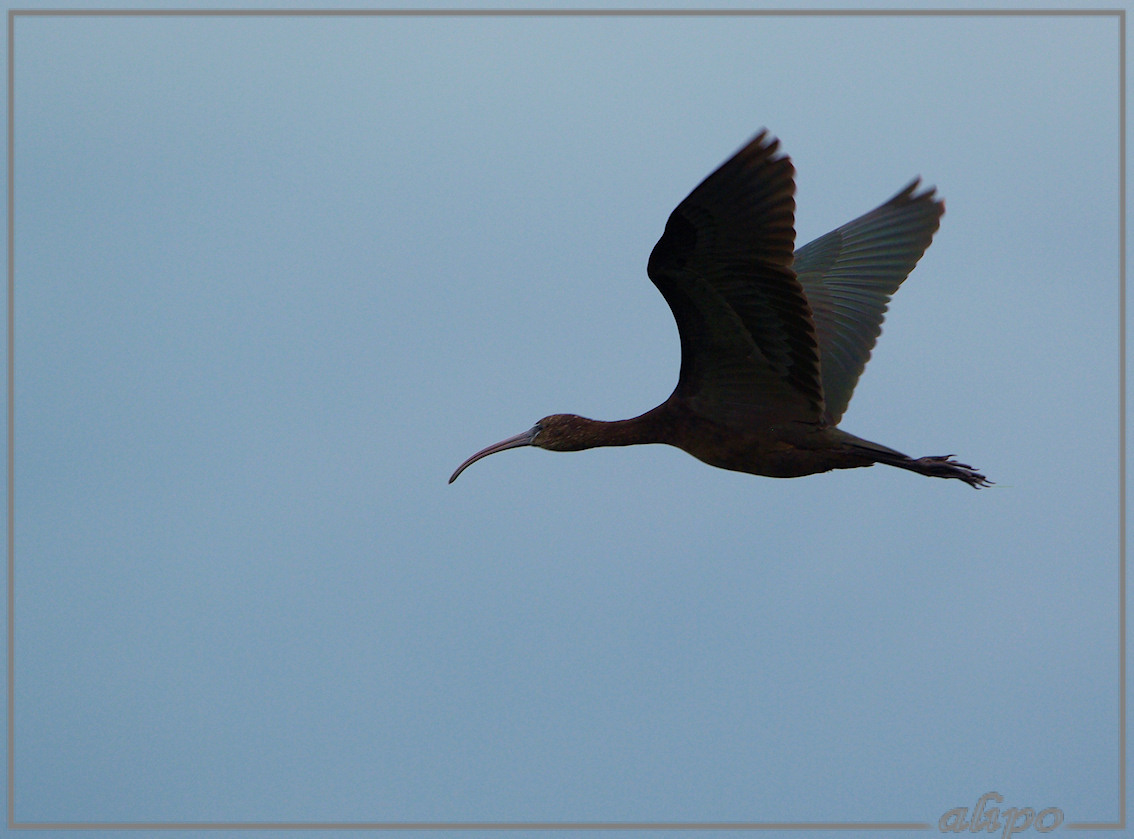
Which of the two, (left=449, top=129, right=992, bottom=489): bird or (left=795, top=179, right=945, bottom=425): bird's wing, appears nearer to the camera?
(left=449, top=129, right=992, bottom=489): bird

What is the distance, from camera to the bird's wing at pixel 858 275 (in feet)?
33.7

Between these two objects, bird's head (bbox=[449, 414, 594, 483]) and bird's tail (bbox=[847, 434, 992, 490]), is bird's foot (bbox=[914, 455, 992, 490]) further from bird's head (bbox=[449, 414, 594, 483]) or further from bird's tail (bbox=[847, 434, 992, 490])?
bird's head (bbox=[449, 414, 594, 483])

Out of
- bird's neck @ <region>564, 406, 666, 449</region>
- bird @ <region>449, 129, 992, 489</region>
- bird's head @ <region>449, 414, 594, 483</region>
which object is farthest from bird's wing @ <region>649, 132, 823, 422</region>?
bird's head @ <region>449, 414, 594, 483</region>

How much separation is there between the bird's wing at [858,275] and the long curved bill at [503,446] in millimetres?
2193

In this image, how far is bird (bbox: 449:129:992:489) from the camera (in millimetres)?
8164

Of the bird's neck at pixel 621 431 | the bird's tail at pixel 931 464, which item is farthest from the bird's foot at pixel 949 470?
the bird's neck at pixel 621 431

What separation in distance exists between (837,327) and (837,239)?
973mm

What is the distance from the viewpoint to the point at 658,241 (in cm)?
851

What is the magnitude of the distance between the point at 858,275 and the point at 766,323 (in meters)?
2.24

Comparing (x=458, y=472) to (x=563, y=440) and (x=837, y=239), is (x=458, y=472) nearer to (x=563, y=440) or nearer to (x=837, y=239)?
(x=563, y=440)

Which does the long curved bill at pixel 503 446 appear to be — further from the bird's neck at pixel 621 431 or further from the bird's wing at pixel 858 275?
the bird's wing at pixel 858 275

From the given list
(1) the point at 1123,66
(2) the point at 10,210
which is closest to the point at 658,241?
(1) the point at 1123,66

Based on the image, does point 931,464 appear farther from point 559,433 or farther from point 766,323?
point 559,433

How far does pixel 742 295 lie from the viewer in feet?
28.4
